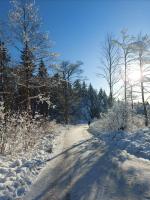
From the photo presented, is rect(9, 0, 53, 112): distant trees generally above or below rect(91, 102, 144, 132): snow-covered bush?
above

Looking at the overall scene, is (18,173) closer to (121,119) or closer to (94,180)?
(94,180)

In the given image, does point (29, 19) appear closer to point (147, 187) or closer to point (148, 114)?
point (147, 187)

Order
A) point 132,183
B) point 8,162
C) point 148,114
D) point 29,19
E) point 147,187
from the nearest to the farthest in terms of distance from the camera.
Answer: point 147,187, point 132,183, point 8,162, point 29,19, point 148,114

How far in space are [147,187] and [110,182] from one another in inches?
43.8

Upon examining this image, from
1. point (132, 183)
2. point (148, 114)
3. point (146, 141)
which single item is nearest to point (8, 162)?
point (132, 183)

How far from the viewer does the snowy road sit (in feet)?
20.1

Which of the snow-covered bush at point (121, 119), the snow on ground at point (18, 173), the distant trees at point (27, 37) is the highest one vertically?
the distant trees at point (27, 37)

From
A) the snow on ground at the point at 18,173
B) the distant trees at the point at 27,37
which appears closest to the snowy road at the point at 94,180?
the snow on ground at the point at 18,173

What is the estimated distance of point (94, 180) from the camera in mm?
7371

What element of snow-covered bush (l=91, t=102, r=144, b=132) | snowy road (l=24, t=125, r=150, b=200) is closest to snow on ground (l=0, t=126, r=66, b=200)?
snowy road (l=24, t=125, r=150, b=200)

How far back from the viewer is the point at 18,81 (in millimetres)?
16188

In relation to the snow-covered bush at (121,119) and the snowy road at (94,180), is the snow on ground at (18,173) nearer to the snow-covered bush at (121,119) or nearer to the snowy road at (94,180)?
the snowy road at (94,180)

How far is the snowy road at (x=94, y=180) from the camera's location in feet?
20.1

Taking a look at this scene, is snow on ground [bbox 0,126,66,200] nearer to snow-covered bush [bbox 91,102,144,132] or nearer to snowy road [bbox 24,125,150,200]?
snowy road [bbox 24,125,150,200]
